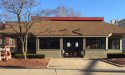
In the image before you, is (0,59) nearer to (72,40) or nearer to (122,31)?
(72,40)

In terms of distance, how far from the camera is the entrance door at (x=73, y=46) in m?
41.3

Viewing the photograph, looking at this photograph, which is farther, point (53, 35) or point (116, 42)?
point (116, 42)

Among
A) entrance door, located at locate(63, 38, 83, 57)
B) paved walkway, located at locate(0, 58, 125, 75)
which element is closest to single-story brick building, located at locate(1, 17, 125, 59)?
entrance door, located at locate(63, 38, 83, 57)

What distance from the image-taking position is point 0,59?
27.6m

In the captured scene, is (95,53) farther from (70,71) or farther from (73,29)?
(70,71)

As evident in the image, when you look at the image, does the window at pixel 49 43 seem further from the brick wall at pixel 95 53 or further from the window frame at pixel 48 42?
the brick wall at pixel 95 53

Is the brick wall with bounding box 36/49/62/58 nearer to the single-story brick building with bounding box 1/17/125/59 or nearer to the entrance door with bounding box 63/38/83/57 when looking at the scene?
the single-story brick building with bounding box 1/17/125/59

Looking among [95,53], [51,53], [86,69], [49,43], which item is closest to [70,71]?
[86,69]

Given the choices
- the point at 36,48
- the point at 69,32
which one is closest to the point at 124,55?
the point at 69,32

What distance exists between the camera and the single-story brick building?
39000 millimetres

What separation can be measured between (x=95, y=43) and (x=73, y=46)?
9.20 feet

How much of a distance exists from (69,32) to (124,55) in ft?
25.1

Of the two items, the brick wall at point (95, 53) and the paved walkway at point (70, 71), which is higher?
the paved walkway at point (70, 71)

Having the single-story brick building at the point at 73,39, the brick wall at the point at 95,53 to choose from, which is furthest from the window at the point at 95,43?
the brick wall at the point at 95,53
